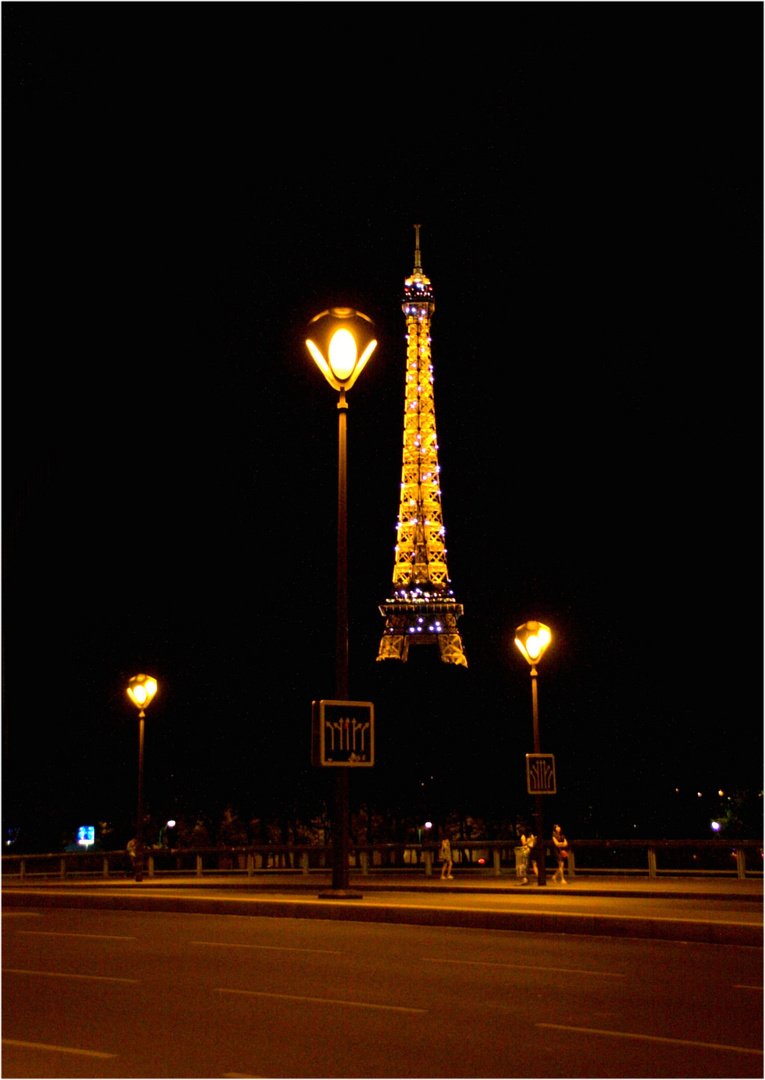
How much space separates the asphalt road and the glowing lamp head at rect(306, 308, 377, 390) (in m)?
8.00

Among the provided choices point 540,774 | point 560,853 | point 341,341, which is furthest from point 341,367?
point 560,853

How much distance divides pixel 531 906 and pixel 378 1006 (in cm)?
1014

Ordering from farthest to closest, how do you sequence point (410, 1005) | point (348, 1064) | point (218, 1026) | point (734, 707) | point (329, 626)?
1. point (329, 626)
2. point (734, 707)
3. point (410, 1005)
4. point (218, 1026)
5. point (348, 1064)

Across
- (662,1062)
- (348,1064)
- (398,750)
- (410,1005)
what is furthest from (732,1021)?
(398,750)

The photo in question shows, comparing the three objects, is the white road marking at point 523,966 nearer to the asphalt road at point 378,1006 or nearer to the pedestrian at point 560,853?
the asphalt road at point 378,1006

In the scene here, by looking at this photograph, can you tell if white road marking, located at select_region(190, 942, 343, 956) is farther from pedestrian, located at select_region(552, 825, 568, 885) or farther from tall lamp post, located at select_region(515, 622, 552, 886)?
pedestrian, located at select_region(552, 825, 568, 885)

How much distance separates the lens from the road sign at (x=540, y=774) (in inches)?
1035

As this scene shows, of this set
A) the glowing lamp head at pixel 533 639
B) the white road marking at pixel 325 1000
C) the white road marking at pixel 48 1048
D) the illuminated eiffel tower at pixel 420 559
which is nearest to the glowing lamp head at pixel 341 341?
the glowing lamp head at pixel 533 639

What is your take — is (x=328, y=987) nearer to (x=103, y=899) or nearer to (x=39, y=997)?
(x=39, y=997)

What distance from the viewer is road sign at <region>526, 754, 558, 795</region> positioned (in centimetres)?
2630

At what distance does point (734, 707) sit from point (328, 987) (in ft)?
171

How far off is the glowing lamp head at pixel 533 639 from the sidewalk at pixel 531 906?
4663 millimetres

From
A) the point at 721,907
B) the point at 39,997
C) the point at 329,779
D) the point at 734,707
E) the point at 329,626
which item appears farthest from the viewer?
the point at 329,626

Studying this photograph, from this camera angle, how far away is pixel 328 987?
10531mm
